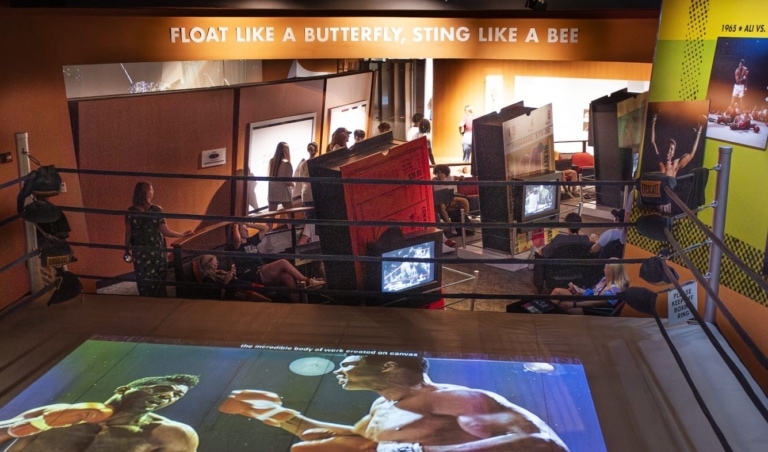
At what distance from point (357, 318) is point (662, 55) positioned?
210 cm

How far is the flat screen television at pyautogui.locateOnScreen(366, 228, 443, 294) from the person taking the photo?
4.27 metres

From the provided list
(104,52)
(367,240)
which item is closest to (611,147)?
(367,240)

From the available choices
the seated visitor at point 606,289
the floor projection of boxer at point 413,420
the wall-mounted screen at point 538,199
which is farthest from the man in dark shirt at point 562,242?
the floor projection of boxer at point 413,420

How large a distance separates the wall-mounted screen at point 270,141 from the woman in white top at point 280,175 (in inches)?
1.9

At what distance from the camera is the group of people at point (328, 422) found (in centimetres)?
256

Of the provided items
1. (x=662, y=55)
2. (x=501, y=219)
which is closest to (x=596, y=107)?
(x=501, y=219)

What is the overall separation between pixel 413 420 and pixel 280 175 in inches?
181

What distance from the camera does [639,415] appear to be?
2742mm

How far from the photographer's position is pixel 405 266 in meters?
4.38

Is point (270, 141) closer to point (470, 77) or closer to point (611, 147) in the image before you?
point (470, 77)

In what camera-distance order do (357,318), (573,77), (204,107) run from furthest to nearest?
(573,77), (204,107), (357,318)

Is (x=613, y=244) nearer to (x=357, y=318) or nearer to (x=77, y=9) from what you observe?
(x=357, y=318)

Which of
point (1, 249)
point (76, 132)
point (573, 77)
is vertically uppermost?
point (573, 77)

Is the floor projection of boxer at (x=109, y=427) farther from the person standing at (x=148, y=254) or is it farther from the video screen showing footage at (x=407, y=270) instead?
the person standing at (x=148, y=254)
